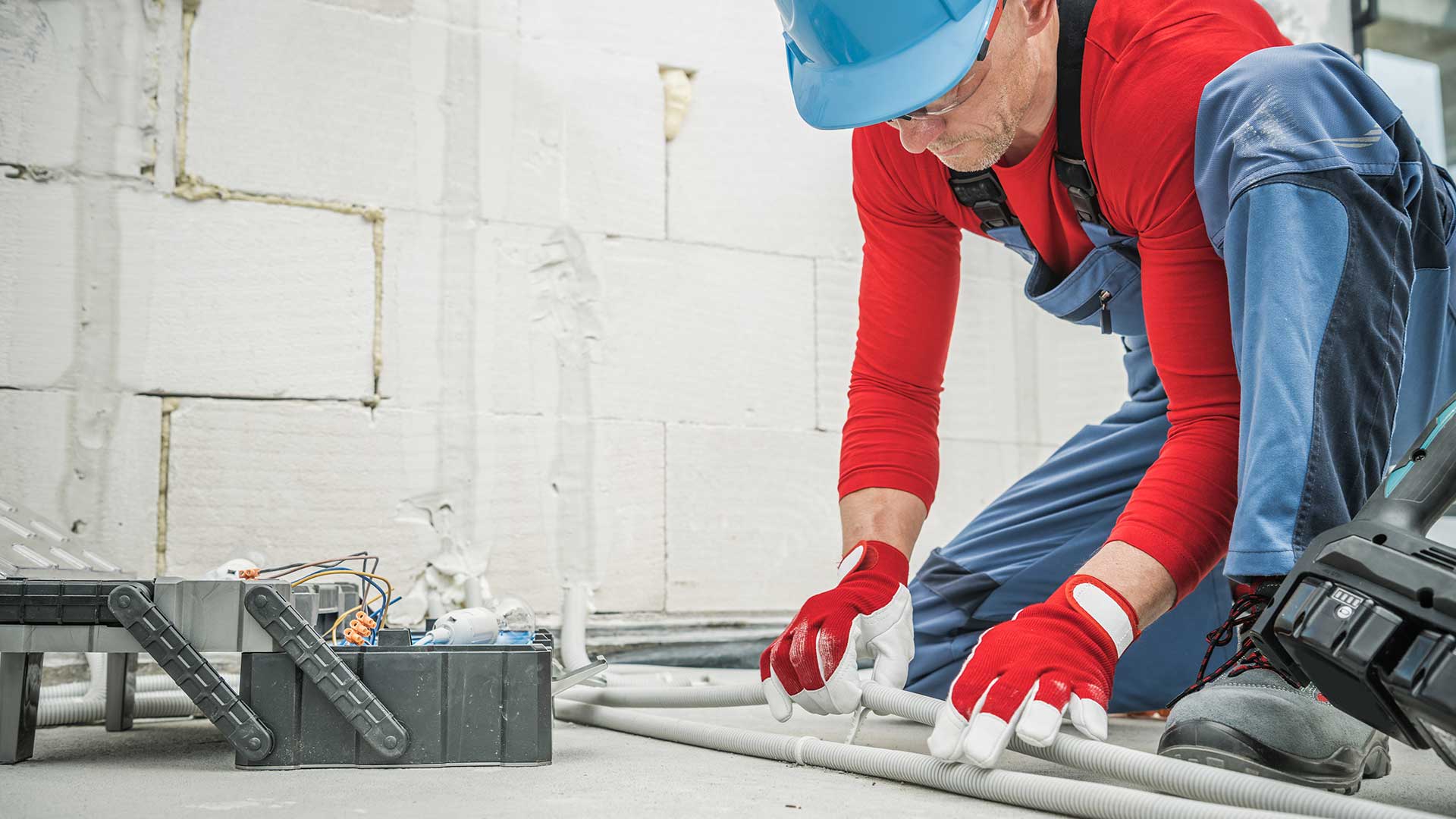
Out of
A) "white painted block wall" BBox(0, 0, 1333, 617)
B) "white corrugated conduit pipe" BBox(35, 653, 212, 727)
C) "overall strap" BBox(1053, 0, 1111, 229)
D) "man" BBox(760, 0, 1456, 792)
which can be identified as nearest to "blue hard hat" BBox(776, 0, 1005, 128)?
"man" BBox(760, 0, 1456, 792)

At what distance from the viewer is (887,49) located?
3.94 ft

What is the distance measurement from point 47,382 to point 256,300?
42 centimetres

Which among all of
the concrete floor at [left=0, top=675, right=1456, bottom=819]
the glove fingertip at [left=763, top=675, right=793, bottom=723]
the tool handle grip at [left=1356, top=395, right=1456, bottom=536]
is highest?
the tool handle grip at [left=1356, top=395, right=1456, bottom=536]

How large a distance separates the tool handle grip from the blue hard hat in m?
0.57

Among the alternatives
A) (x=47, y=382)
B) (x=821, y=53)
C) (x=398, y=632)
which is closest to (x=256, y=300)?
(x=47, y=382)

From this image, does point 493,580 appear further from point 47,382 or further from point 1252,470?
point 1252,470

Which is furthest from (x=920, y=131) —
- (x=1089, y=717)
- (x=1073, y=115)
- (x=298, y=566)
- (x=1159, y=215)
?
(x=298, y=566)

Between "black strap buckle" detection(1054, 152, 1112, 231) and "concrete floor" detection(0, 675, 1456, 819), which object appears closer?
"concrete floor" detection(0, 675, 1456, 819)

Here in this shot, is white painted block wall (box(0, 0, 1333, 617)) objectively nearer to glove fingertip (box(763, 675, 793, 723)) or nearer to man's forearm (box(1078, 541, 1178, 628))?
glove fingertip (box(763, 675, 793, 723))

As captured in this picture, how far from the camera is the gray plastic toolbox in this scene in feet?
3.67

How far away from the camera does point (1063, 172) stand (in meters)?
1.34

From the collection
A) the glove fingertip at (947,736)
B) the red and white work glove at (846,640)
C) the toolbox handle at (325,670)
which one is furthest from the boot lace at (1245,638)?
the toolbox handle at (325,670)

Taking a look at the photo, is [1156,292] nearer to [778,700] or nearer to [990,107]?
A: [990,107]

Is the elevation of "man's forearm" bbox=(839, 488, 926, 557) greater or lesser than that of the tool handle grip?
lesser
